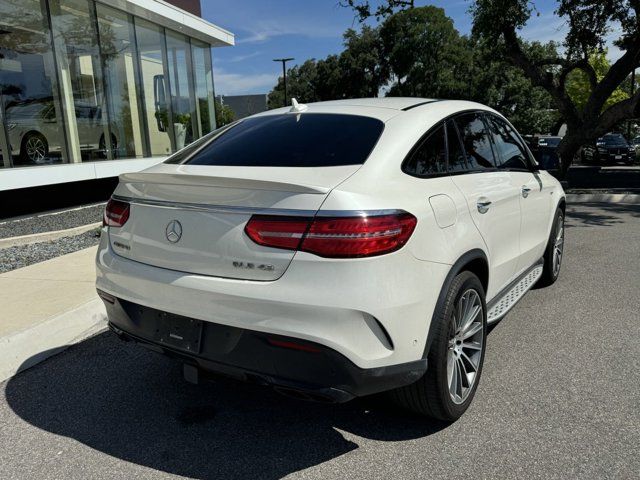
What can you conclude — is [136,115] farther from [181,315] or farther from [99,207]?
[181,315]

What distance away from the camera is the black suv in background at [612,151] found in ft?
86.5

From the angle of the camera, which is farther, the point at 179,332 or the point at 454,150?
the point at 454,150

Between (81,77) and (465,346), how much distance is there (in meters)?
11.7

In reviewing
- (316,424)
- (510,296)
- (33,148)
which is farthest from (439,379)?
(33,148)

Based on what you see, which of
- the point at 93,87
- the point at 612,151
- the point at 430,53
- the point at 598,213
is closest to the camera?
the point at 598,213

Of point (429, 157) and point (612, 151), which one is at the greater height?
point (429, 157)

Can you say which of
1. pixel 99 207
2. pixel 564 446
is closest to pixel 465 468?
pixel 564 446

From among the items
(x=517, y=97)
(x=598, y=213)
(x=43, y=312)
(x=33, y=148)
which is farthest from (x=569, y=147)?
(x=517, y=97)

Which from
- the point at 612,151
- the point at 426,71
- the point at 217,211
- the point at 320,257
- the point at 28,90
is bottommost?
the point at 612,151

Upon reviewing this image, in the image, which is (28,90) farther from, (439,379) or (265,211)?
(439,379)

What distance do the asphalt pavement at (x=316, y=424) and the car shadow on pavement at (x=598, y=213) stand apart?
18.1 feet

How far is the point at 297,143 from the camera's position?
9.64 ft

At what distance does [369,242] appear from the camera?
225 centimetres

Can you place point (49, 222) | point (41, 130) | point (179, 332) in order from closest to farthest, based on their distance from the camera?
1. point (179, 332)
2. point (49, 222)
3. point (41, 130)
